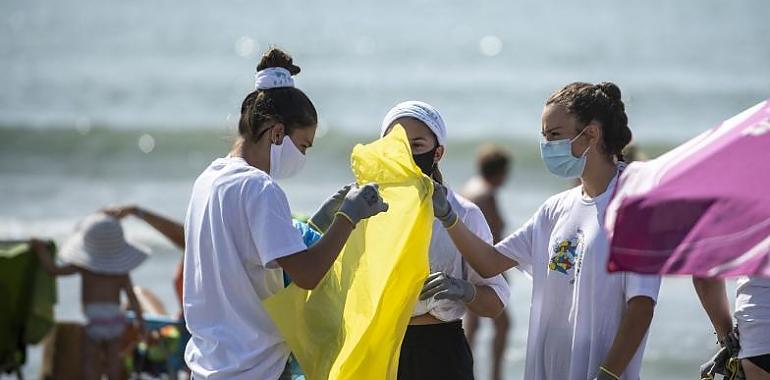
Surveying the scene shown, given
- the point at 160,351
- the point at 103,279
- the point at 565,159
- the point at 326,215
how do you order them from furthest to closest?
the point at 103,279 → the point at 160,351 → the point at 326,215 → the point at 565,159

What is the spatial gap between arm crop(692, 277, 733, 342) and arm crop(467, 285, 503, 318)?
720mm

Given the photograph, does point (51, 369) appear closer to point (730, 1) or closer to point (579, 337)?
point (579, 337)

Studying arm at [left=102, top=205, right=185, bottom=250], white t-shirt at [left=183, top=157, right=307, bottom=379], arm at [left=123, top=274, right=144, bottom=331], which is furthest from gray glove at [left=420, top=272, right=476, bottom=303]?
arm at [left=123, top=274, right=144, bottom=331]

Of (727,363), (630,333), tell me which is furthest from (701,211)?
(727,363)

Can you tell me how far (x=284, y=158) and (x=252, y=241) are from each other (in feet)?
1.05

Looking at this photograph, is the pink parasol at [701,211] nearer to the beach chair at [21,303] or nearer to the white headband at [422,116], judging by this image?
the white headband at [422,116]

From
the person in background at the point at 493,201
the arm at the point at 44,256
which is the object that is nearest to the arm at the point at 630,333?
the arm at the point at 44,256

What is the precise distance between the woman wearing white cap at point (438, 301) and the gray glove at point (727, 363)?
773 mm

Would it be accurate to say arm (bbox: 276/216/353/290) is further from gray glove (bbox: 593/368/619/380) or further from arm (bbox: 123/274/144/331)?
arm (bbox: 123/274/144/331)

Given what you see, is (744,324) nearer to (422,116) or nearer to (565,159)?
(565,159)

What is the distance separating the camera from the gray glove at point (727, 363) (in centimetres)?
451

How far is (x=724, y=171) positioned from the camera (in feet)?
10.1

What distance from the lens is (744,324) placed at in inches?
177

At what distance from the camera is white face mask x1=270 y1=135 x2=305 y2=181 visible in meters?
4.04
